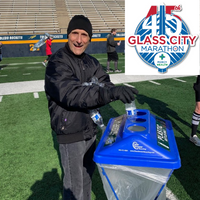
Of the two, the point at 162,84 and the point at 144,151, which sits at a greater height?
the point at 144,151

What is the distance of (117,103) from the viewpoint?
18.6 feet

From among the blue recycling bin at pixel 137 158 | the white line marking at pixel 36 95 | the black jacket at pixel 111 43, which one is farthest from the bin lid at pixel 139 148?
the black jacket at pixel 111 43

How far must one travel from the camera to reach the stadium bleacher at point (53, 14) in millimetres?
21109

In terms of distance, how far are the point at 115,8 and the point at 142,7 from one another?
84.8ft

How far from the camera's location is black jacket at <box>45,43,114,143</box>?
4.83 ft

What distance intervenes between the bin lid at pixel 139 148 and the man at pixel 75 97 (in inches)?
11.1

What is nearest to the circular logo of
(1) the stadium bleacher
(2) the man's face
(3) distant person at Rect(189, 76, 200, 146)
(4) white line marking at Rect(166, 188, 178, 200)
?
(3) distant person at Rect(189, 76, 200, 146)

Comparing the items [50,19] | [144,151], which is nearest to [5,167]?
[144,151]

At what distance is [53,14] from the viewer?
24188 mm

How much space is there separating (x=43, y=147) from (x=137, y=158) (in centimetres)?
245

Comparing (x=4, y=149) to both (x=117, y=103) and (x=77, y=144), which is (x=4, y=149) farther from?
(x=117, y=103)

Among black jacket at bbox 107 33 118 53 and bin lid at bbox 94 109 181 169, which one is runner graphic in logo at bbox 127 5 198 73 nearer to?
bin lid at bbox 94 109 181 169

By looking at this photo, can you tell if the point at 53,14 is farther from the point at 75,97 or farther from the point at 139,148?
the point at 139,148

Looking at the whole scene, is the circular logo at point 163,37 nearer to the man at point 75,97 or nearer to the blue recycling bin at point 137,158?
the man at point 75,97
